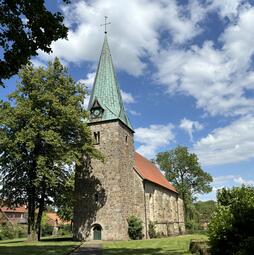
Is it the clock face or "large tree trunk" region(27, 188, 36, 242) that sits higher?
the clock face

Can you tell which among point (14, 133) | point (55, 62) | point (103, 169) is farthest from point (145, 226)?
point (55, 62)

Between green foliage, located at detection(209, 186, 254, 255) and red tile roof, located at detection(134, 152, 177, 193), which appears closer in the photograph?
green foliage, located at detection(209, 186, 254, 255)

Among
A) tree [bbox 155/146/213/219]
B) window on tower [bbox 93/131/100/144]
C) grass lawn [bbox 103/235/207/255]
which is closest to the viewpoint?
grass lawn [bbox 103/235/207/255]

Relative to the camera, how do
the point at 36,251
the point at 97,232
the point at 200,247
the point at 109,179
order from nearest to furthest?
the point at 200,247 < the point at 36,251 < the point at 97,232 < the point at 109,179

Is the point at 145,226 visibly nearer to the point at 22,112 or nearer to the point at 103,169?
the point at 103,169

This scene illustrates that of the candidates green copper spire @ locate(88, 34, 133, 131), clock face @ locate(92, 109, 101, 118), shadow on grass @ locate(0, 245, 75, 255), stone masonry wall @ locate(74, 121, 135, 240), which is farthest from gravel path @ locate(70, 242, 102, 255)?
clock face @ locate(92, 109, 101, 118)

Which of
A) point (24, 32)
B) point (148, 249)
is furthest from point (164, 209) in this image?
point (24, 32)

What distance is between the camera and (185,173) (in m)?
61.3

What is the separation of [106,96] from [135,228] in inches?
569

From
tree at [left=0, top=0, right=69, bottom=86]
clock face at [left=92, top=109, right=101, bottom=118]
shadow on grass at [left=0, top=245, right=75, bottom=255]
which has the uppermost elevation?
clock face at [left=92, top=109, right=101, bottom=118]

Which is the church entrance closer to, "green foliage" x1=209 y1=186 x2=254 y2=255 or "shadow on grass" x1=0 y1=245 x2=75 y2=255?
"shadow on grass" x1=0 y1=245 x2=75 y2=255

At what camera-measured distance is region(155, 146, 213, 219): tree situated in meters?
60.0

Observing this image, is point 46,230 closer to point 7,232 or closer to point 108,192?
point 7,232

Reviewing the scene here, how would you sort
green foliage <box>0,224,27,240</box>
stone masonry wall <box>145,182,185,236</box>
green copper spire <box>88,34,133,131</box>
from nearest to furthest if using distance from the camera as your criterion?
green copper spire <box>88,34,133,131</box>, stone masonry wall <box>145,182,185,236</box>, green foliage <box>0,224,27,240</box>
